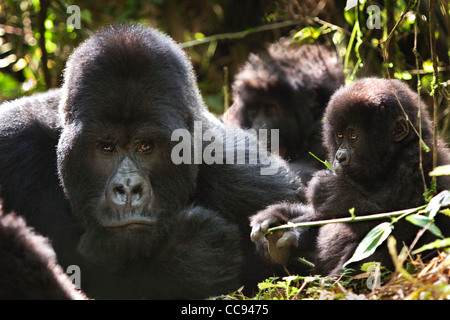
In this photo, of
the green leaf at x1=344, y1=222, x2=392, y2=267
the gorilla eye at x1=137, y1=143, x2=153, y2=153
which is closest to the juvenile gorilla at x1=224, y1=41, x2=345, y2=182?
the gorilla eye at x1=137, y1=143, x2=153, y2=153

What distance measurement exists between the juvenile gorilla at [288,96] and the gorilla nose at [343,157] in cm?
243

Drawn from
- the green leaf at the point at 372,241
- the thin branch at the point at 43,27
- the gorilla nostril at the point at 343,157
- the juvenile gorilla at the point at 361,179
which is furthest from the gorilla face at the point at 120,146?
the thin branch at the point at 43,27

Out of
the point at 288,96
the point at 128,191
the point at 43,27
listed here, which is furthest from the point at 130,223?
the point at 43,27

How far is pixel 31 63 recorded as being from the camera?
290 inches

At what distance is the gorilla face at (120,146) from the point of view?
3.31 m

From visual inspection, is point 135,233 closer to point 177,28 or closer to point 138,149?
point 138,149

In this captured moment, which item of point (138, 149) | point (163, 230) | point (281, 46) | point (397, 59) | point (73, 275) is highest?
point (281, 46)

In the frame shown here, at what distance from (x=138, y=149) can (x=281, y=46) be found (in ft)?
11.6

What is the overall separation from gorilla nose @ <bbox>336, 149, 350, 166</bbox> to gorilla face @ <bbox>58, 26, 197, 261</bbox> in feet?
2.77

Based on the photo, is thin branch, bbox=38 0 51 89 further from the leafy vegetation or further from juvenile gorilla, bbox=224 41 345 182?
juvenile gorilla, bbox=224 41 345 182

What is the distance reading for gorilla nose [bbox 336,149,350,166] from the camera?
3.38 m

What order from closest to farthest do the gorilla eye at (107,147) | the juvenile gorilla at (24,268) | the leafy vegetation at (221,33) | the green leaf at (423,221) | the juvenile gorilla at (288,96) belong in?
the juvenile gorilla at (24,268) < the green leaf at (423,221) < the gorilla eye at (107,147) < the leafy vegetation at (221,33) < the juvenile gorilla at (288,96)

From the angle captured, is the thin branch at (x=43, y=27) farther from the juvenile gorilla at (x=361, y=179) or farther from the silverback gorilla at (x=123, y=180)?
the juvenile gorilla at (x=361, y=179)
